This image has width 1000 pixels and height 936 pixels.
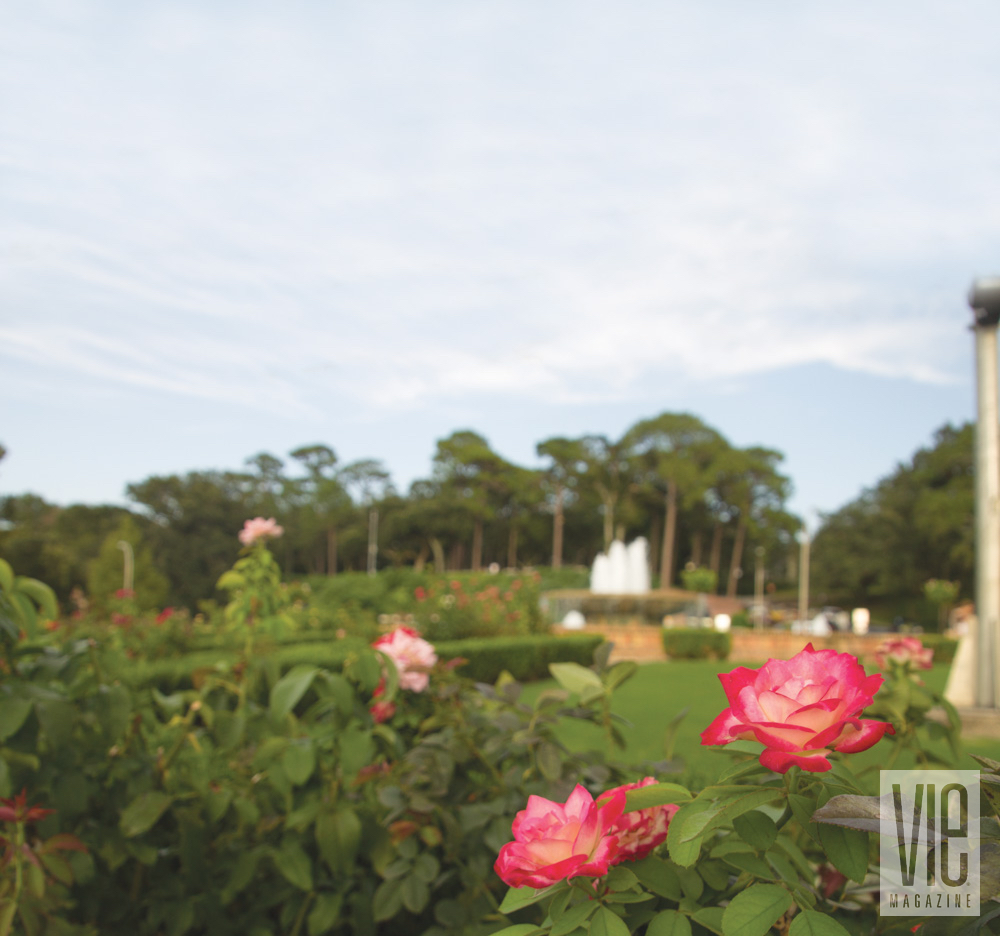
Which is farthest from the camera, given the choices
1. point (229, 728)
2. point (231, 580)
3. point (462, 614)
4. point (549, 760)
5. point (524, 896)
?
point (462, 614)

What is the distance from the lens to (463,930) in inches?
54.4

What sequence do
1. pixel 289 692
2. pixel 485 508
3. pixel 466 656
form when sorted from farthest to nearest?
pixel 485 508
pixel 466 656
pixel 289 692

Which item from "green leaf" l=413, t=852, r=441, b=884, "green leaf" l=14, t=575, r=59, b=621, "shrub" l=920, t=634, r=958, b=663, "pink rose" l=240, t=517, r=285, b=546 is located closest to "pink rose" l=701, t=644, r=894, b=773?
"green leaf" l=413, t=852, r=441, b=884

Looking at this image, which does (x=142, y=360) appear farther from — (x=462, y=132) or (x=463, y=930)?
(x=463, y=930)

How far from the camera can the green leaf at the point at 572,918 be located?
0.69 m

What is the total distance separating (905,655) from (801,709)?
146 cm

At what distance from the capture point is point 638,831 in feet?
2.59

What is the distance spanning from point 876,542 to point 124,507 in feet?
140

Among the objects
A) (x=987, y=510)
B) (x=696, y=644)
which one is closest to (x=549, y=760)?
(x=987, y=510)

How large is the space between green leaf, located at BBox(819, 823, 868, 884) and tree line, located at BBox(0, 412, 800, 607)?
3633 centimetres

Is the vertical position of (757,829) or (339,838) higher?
(757,829)

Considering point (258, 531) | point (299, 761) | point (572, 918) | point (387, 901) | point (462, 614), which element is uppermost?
point (258, 531)

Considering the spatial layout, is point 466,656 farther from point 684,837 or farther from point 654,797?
point 684,837

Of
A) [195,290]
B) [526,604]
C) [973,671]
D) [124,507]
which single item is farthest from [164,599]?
[973,671]
